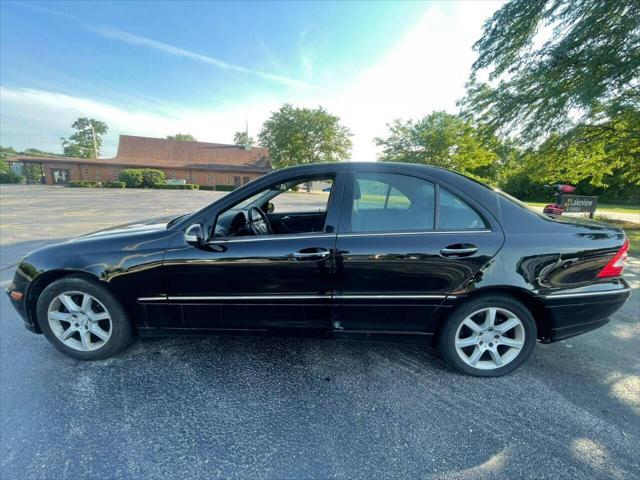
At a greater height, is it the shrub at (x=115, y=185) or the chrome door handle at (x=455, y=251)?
the shrub at (x=115, y=185)

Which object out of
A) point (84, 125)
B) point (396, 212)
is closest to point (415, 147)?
point (396, 212)

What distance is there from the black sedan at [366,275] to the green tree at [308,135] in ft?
147

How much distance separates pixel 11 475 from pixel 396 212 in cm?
285

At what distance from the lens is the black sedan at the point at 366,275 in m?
2.13

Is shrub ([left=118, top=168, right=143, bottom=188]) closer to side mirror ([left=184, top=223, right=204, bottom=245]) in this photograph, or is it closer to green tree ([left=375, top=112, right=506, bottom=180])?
green tree ([left=375, top=112, right=506, bottom=180])

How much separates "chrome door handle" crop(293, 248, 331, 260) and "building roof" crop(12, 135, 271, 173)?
45.8m

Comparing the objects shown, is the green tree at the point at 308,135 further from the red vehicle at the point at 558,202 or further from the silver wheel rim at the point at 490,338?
the silver wheel rim at the point at 490,338

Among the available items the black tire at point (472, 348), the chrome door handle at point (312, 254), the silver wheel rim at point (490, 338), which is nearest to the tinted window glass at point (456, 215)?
the black tire at point (472, 348)

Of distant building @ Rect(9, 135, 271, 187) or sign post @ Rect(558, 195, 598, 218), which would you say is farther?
distant building @ Rect(9, 135, 271, 187)

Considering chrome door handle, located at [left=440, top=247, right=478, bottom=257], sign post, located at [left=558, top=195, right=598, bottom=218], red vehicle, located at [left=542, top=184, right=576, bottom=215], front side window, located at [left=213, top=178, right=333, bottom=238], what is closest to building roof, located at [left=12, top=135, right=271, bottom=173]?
sign post, located at [left=558, top=195, right=598, bottom=218]

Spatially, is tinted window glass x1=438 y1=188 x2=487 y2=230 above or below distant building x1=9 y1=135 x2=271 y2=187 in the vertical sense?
below

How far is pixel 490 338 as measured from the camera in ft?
7.50

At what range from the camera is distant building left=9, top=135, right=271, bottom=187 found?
128ft

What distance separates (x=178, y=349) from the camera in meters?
2.60
